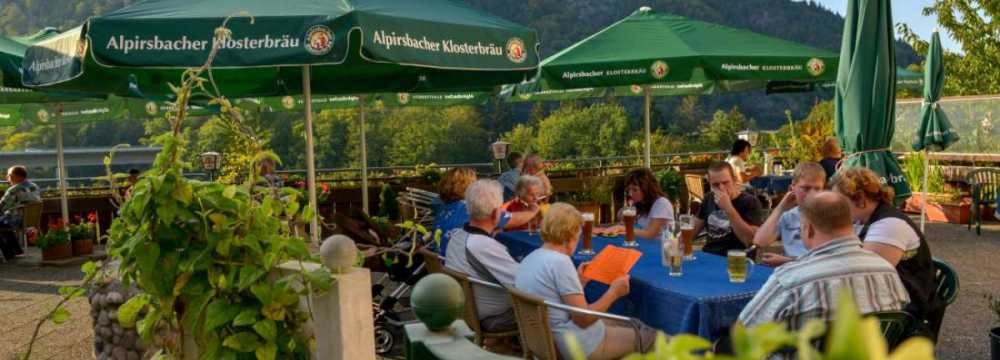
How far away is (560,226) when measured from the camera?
133 inches

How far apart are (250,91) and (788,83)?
5535 millimetres

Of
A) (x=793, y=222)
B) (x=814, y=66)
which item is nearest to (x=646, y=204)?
(x=793, y=222)

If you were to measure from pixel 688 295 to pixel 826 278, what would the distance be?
25.8 inches

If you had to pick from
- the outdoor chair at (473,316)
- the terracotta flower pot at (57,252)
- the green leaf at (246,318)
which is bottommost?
the terracotta flower pot at (57,252)

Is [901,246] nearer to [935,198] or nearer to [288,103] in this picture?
[935,198]

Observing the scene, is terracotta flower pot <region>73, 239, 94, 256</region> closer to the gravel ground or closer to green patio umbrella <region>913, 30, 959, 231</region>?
the gravel ground

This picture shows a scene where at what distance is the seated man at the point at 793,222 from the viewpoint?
4191 millimetres

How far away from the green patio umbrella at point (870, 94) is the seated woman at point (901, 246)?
157cm

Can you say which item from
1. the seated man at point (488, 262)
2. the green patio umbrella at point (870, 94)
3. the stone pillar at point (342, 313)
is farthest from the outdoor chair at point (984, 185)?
the stone pillar at point (342, 313)

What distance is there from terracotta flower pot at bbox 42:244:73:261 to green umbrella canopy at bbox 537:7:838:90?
5.47 metres

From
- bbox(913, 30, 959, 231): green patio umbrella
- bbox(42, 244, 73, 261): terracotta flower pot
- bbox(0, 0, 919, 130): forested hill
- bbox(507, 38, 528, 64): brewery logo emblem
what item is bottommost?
bbox(42, 244, 73, 261): terracotta flower pot

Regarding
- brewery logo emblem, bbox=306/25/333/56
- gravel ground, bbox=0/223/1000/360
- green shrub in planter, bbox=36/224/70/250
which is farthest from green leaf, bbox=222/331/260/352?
green shrub in planter, bbox=36/224/70/250

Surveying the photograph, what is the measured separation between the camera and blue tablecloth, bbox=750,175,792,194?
9641 millimetres

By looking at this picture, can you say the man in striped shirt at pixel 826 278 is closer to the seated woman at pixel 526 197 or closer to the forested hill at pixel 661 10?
the seated woman at pixel 526 197
